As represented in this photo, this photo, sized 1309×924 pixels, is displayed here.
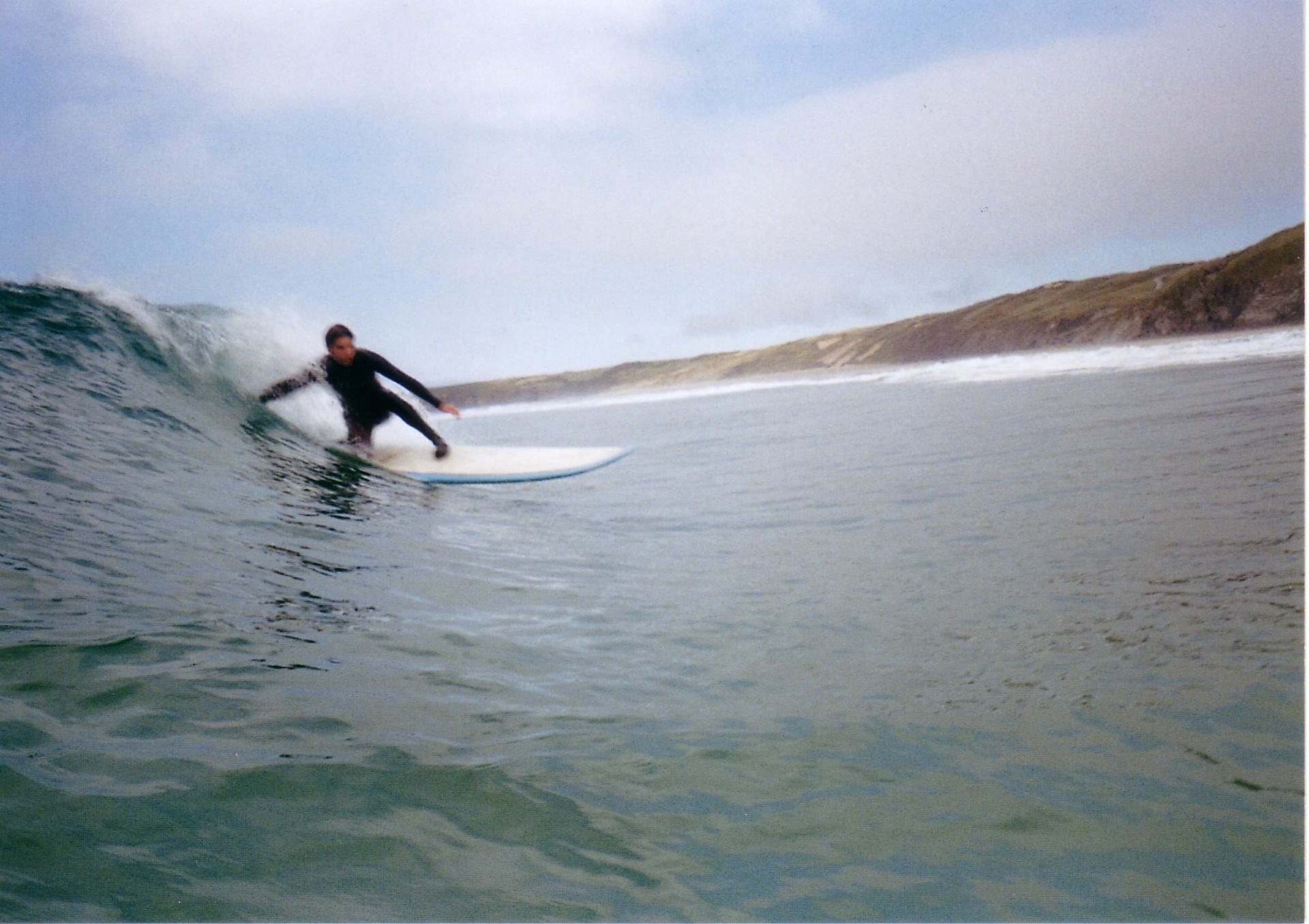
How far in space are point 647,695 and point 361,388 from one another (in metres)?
4.84

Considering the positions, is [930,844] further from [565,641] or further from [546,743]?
[565,641]

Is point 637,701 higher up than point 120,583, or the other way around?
point 120,583

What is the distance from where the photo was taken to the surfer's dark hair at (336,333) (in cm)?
584

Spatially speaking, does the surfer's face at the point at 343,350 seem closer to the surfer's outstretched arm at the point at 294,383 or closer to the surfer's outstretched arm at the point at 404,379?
the surfer's outstretched arm at the point at 404,379

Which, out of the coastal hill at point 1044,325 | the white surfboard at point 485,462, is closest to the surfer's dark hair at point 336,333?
the white surfboard at point 485,462

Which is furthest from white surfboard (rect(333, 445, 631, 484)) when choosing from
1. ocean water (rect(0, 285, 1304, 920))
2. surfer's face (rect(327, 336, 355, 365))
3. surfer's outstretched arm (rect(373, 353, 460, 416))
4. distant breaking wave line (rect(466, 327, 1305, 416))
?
distant breaking wave line (rect(466, 327, 1305, 416))

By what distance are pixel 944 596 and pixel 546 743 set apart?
5.71 feet

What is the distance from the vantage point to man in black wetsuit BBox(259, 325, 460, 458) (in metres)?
5.93

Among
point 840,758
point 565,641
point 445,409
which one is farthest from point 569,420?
point 840,758

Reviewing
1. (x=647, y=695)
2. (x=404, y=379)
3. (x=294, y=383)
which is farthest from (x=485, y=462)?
(x=647, y=695)

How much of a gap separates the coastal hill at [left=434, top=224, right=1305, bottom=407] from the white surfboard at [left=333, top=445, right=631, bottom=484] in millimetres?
2421

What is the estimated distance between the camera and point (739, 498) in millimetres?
5395

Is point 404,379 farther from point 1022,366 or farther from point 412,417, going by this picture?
point 1022,366

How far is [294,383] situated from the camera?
253 inches
